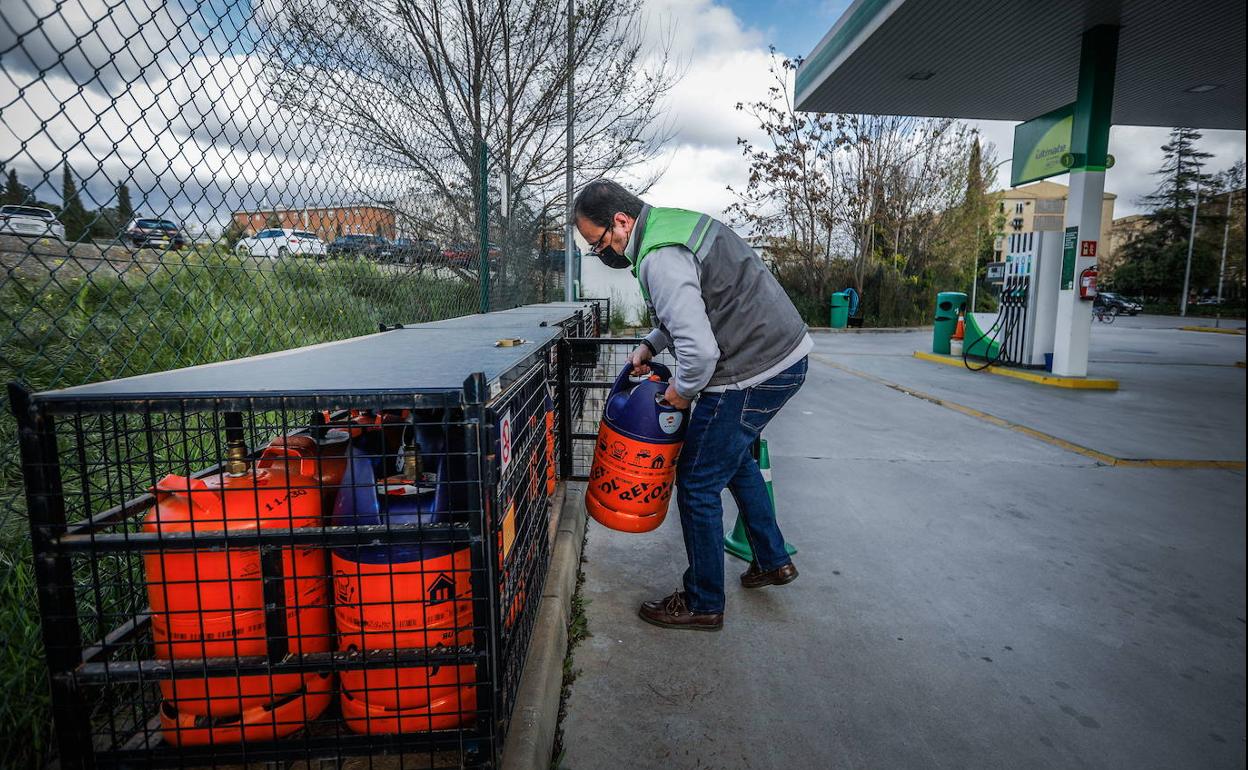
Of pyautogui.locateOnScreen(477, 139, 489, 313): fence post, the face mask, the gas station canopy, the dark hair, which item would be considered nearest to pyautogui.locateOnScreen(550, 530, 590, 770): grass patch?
the face mask

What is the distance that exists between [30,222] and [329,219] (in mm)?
1726

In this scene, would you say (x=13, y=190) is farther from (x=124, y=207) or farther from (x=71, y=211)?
(x=124, y=207)

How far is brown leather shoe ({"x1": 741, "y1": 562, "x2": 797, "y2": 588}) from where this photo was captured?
311 centimetres

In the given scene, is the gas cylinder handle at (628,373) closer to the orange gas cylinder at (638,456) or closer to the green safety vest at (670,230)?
the orange gas cylinder at (638,456)

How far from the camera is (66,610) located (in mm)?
1524

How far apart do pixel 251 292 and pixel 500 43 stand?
190 inches

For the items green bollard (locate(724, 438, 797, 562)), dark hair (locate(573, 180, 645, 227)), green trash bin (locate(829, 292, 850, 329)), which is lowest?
green bollard (locate(724, 438, 797, 562))

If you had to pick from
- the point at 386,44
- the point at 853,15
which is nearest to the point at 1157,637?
the point at 386,44

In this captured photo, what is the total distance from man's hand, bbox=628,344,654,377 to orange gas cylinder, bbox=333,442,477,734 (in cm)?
130

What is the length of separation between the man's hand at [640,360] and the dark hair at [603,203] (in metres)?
0.57

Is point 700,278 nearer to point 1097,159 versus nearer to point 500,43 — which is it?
point 500,43

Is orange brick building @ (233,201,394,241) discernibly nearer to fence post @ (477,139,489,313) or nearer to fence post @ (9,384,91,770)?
fence post @ (477,139,489,313)

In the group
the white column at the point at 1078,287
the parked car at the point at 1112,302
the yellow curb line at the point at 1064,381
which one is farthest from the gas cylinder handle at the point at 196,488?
the parked car at the point at 1112,302

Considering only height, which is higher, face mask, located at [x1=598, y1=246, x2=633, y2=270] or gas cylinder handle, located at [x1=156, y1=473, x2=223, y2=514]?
face mask, located at [x1=598, y1=246, x2=633, y2=270]
